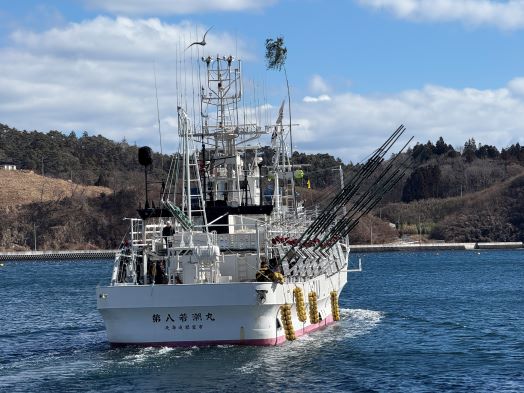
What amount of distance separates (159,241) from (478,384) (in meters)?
16.1

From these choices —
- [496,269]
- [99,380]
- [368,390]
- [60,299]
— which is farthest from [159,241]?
[496,269]

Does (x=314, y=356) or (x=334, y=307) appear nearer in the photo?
(x=314, y=356)

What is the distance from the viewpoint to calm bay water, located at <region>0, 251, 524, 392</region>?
39531 millimetres

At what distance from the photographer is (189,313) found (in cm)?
4409

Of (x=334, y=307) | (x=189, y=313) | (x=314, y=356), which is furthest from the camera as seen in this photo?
(x=334, y=307)

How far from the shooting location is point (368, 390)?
38.6 m

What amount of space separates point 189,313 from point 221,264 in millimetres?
5343

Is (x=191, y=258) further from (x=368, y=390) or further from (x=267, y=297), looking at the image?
(x=368, y=390)

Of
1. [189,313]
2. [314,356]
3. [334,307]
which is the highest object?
[189,313]

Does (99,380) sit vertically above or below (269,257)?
below

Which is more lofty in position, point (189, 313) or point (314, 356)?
point (189, 313)

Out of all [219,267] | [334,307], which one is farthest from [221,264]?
[334,307]

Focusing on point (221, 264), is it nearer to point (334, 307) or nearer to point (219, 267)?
point (219, 267)

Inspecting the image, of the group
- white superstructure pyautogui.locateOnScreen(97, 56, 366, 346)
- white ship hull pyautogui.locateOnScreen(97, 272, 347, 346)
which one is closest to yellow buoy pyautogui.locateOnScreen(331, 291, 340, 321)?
white superstructure pyautogui.locateOnScreen(97, 56, 366, 346)
